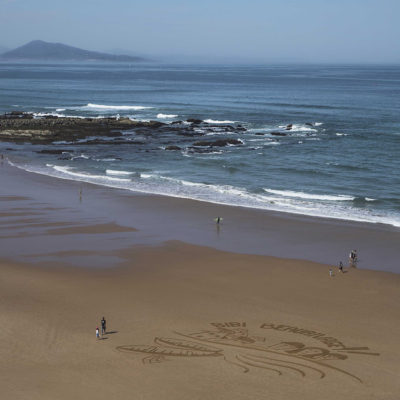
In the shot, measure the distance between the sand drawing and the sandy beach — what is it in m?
0.06

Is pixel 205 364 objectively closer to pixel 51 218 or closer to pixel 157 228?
pixel 157 228

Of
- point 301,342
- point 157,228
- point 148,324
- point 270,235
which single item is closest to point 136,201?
point 157,228

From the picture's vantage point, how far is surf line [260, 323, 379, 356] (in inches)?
744

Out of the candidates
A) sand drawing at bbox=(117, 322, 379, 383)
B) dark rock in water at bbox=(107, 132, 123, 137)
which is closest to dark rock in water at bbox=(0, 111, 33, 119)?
dark rock in water at bbox=(107, 132, 123, 137)

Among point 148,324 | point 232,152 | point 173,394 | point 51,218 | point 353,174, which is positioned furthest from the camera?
point 232,152

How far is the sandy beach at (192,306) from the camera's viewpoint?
17.1 meters

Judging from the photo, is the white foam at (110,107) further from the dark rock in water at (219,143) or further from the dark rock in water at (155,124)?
the dark rock in water at (219,143)

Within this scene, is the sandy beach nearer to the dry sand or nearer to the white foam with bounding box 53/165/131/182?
the dry sand

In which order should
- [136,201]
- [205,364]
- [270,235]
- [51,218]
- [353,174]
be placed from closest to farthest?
[205,364]
[270,235]
[51,218]
[136,201]
[353,174]

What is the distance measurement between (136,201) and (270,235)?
10475mm

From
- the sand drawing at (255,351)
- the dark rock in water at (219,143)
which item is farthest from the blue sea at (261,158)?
the sand drawing at (255,351)

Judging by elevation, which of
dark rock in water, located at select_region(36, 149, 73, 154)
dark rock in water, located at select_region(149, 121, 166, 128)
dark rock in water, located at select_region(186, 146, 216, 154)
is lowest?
dark rock in water, located at select_region(36, 149, 73, 154)

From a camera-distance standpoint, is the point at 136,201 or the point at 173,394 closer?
the point at 173,394

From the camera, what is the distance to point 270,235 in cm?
3139
